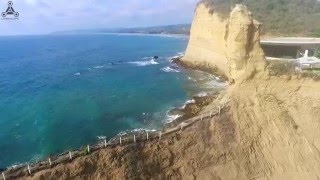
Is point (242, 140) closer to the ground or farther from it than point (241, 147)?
farther from it

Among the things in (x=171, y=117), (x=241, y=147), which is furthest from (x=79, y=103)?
(x=241, y=147)

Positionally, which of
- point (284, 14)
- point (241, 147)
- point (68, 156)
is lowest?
point (241, 147)

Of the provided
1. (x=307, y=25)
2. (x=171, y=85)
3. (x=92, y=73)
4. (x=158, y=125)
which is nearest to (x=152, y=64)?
(x=92, y=73)

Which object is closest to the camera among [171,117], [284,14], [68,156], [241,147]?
[68,156]

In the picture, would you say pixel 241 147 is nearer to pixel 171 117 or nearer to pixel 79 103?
pixel 171 117

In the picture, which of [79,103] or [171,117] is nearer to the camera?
[171,117]

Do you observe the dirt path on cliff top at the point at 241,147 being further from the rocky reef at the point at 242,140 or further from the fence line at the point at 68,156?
the fence line at the point at 68,156

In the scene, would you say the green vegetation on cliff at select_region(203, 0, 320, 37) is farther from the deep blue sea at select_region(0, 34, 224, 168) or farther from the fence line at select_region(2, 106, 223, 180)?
the fence line at select_region(2, 106, 223, 180)

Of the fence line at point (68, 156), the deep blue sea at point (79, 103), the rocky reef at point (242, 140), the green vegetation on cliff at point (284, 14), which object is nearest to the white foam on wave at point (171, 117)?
the deep blue sea at point (79, 103)
